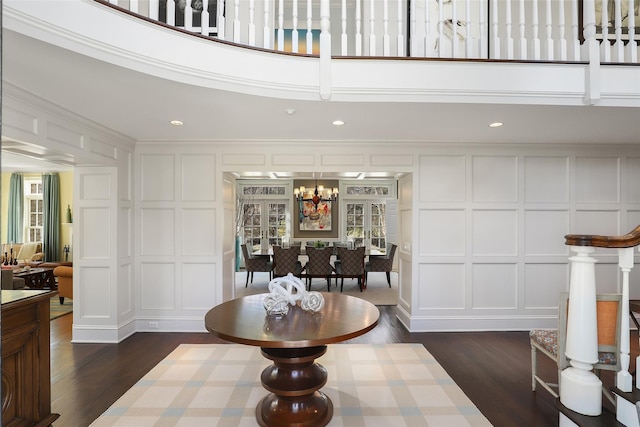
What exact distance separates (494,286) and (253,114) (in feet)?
11.8

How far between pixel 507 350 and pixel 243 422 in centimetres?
293

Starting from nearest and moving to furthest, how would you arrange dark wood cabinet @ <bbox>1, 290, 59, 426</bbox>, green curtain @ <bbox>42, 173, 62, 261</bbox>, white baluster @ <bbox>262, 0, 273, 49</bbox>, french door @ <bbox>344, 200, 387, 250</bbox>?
dark wood cabinet @ <bbox>1, 290, 59, 426</bbox>, white baluster @ <bbox>262, 0, 273, 49</bbox>, green curtain @ <bbox>42, 173, 62, 261</bbox>, french door @ <bbox>344, 200, 387, 250</bbox>

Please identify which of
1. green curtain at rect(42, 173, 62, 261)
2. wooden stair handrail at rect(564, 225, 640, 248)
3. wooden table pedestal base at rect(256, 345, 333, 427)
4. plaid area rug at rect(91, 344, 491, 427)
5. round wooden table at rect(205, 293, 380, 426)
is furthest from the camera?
green curtain at rect(42, 173, 62, 261)

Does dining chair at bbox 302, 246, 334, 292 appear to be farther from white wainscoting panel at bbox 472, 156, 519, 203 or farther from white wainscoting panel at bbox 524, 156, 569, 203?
white wainscoting panel at bbox 524, 156, 569, 203

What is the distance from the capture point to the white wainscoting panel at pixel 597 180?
15.2ft

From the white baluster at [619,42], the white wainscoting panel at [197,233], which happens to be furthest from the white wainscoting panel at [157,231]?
the white baluster at [619,42]

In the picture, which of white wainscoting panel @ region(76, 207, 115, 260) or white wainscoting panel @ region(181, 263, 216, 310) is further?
white wainscoting panel @ region(181, 263, 216, 310)

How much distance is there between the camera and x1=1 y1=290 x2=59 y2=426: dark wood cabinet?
87.0 inches

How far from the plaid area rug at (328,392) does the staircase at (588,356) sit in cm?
79

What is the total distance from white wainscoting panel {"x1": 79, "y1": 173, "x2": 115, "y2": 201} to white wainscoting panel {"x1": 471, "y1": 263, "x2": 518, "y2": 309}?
4531mm

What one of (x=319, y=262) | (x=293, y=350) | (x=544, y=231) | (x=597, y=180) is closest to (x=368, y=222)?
Result: (x=319, y=262)

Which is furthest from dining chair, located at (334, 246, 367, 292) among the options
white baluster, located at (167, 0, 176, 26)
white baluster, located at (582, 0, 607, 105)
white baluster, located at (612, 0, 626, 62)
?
white baluster, located at (167, 0, 176, 26)

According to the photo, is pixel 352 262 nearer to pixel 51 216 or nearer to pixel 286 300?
pixel 286 300

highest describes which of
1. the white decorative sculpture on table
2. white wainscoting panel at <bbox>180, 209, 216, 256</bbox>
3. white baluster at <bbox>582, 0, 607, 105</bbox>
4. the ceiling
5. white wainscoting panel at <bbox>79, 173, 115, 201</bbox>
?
white baluster at <bbox>582, 0, 607, 105</bbox>
